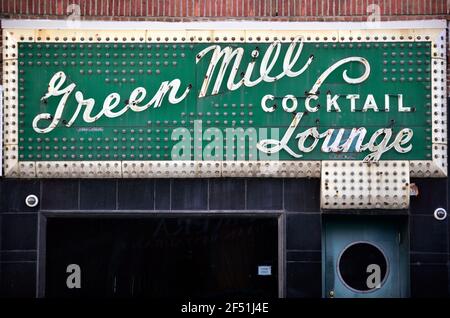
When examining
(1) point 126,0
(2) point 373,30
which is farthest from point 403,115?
(1) point 126,0

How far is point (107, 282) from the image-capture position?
891 inches

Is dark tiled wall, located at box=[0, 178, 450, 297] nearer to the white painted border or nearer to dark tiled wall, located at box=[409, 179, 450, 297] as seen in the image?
dark tiled wall, located at box=[409, 179, 450, 297]

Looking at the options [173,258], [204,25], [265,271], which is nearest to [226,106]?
[204,25]

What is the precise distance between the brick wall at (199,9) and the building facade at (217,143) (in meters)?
0.02

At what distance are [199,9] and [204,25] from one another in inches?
10.3

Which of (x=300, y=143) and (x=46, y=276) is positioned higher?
(x=300, y=143)

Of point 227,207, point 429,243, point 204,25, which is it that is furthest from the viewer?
point 204,25

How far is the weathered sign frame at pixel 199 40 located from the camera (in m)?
22.5

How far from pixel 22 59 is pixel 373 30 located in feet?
17.0

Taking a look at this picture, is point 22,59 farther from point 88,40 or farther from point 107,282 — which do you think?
point 107,282

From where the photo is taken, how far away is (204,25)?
2261 cm

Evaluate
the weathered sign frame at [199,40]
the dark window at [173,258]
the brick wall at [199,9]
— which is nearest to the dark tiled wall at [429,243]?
the weathered sign frame at [199,40]

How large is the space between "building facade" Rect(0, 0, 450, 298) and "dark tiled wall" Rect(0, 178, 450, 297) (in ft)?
0.07

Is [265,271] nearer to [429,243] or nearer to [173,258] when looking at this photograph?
[173,258]
